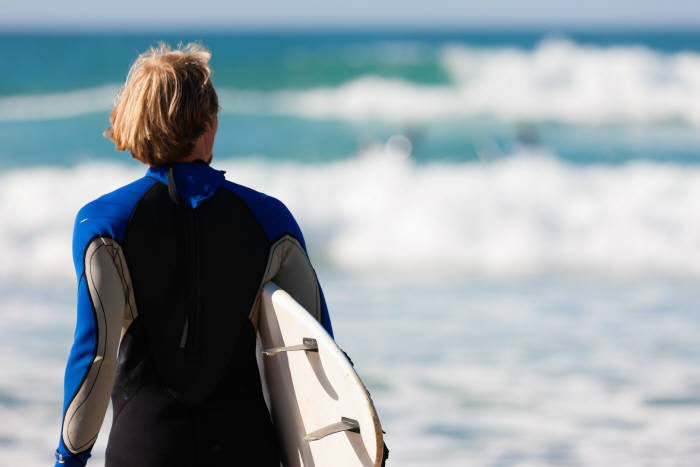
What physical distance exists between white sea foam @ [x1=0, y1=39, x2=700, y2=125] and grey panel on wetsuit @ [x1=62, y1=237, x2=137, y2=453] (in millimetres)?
15532

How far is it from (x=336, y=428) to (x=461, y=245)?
6.73 metres

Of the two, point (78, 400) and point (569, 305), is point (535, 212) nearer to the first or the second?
point (569, 305)

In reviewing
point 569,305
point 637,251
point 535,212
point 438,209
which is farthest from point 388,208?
point 569,305

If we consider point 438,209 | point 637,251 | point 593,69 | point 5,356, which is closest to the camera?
point 5,356

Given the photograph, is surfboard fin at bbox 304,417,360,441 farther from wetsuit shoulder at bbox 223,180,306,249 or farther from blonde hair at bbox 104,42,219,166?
blonde hair at bbox 104,42,219,166

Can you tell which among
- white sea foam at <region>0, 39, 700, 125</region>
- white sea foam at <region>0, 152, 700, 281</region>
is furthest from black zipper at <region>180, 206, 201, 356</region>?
white sea foam at <region>0, 39, 700, 125</region>

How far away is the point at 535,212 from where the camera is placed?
8.92 meters

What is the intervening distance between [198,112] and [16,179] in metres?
9.22

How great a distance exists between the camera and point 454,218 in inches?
340

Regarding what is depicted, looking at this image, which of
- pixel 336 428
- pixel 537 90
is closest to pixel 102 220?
pixel 336 428

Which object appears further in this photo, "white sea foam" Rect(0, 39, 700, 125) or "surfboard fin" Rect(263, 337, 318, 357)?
"white sea foam" Rect(0, 39, 700, 125)

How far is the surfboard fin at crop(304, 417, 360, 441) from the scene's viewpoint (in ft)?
4.66

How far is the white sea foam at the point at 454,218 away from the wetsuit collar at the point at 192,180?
6016mm

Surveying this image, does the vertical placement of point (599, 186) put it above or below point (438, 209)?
above
